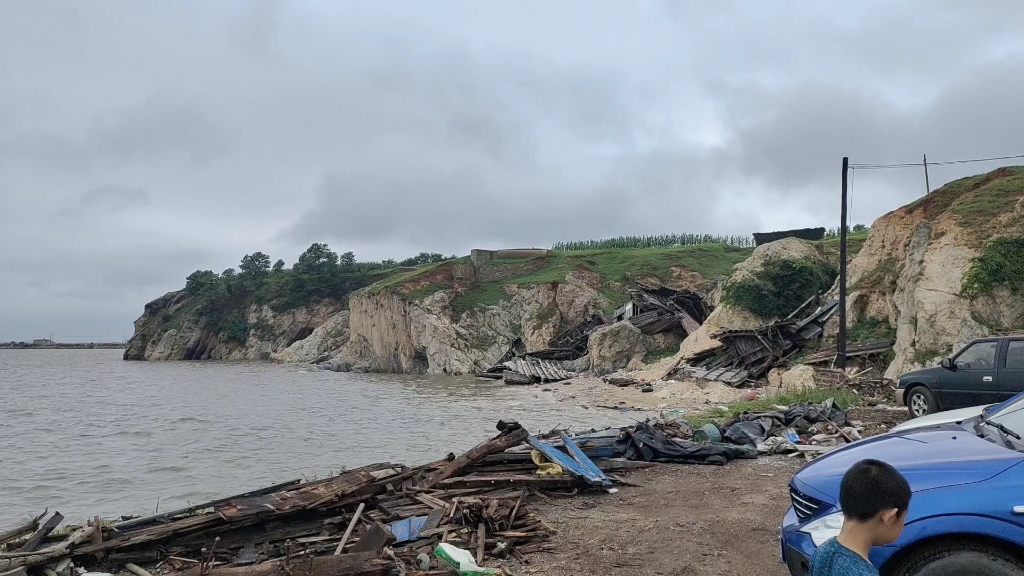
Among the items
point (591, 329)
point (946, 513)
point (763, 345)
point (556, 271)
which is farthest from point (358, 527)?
point (556, 271)

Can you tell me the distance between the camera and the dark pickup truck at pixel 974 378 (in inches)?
470

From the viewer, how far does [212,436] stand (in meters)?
20.1

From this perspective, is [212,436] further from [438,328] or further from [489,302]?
[489,302]

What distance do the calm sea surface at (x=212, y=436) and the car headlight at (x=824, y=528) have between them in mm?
11415

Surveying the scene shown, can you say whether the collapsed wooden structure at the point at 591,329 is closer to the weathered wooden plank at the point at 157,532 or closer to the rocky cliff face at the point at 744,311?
the rocky cliff face at the point at 744,311

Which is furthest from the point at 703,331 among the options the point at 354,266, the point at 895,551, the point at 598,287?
the point at 354,266

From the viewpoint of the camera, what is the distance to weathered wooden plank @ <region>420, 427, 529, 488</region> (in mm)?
9234

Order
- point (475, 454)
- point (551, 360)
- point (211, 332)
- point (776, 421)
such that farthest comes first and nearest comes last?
point (211, 332)
point (551, 360)
point (776, 421)
point (475, 454)

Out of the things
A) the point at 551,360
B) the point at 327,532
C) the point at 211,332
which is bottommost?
the point at 327,532

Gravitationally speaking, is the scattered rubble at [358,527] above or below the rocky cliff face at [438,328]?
below

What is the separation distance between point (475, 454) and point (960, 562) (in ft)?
22.2

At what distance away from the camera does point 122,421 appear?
24250mm

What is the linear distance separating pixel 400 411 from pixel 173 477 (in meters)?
11.7

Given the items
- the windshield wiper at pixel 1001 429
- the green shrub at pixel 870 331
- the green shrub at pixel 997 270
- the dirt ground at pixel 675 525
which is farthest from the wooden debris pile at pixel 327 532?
the green shrub at pixel 870 331
